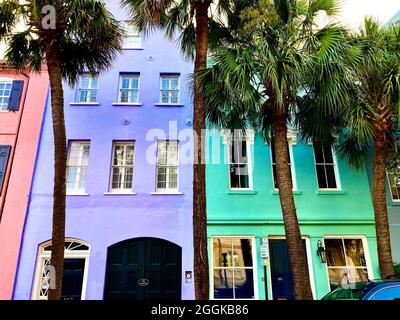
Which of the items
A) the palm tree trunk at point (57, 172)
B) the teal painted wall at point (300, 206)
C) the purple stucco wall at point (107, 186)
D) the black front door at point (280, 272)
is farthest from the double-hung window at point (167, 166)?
the palm tree trunk at point (57, 172)

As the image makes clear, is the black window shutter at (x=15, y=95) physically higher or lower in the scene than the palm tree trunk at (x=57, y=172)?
higher

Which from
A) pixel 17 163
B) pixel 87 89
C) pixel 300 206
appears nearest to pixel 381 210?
pixel 300 206

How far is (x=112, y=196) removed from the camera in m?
11.6

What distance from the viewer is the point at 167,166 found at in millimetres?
12180

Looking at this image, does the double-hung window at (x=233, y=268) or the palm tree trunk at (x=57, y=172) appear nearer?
the palm tree trunk at (x=57, y=172)

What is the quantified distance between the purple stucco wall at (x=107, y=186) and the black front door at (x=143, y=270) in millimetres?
247

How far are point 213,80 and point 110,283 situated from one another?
7.53m

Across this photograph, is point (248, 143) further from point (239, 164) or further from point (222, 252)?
point (222, 252)

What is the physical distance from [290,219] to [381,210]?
2779 mm

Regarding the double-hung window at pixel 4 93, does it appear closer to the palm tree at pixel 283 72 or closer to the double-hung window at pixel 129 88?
the double-hung window at pixel 129 88

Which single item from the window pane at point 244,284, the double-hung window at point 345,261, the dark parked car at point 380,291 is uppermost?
the double-hung window at point 345,261

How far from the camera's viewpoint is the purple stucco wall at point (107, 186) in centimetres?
1088
